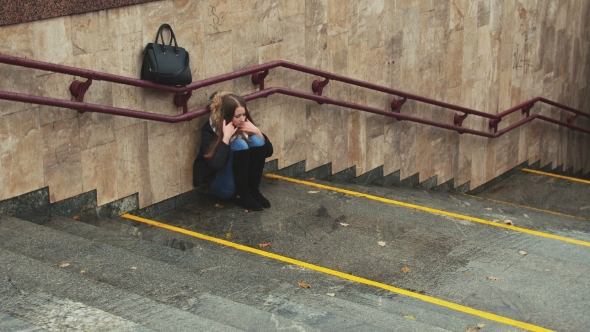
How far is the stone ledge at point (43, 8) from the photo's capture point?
6738 mm

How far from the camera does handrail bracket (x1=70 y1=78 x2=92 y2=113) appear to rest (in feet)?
24.0

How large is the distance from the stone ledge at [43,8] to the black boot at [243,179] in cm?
169

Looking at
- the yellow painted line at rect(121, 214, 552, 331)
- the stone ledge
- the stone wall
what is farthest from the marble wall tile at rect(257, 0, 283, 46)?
the yellow painted line at rect(121, 214, 552, 331)

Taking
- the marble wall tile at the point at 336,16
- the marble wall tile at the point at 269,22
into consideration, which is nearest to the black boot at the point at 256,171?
the marble wall tile at the point at 269,22

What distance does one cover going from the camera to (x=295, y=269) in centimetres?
686

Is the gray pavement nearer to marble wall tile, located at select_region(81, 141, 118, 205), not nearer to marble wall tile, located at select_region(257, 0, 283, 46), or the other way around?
marble wall tile, located at select_region(81, 141, 118, 205)

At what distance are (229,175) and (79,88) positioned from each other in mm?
1702

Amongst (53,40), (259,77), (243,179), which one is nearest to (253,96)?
(259,77)

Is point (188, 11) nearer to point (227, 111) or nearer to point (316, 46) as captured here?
point (227, 111)

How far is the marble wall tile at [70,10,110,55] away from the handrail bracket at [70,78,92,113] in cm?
25

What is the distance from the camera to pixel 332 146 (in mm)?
10523

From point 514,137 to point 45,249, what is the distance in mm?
9442

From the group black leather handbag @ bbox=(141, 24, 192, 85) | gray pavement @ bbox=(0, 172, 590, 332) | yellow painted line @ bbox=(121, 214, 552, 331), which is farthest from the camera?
black leather handbag @ bbox=(141, 24, 192, 85)

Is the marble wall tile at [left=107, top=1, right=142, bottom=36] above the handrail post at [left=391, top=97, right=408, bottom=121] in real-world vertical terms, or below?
above
